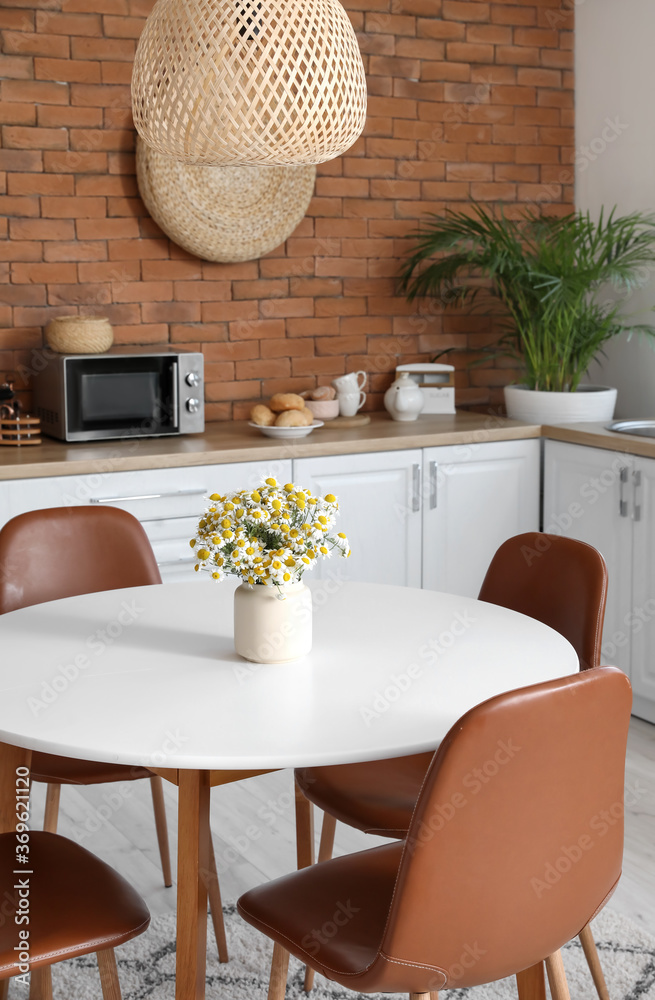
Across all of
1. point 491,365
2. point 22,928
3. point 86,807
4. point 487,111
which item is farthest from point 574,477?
point 22,928

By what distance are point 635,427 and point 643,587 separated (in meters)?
0.64

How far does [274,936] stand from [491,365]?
3.28 meters

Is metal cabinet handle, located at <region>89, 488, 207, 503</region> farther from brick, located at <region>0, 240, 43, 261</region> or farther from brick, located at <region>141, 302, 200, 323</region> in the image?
brick, located at <region>0, 240, 43, 261</region>

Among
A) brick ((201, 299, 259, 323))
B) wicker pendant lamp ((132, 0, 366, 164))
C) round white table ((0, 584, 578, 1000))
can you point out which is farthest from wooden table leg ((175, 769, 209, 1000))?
brick ((201, 299, 259, 323))

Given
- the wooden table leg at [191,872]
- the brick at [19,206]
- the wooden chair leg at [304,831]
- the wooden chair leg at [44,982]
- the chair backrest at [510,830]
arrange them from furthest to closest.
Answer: the brick at [19,206]
the wooden chair leg at [304,831]
the wooden chair leg at [44,982]
the wooden table leg at [191,872]
the chair backrest at [510,830]

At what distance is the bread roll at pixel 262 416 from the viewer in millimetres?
3590

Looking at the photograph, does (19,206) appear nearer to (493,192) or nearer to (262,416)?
(262,416)

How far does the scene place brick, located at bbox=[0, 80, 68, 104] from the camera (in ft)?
11.5

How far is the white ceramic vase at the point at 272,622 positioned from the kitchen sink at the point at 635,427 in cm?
215

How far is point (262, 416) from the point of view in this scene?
3.61 metres

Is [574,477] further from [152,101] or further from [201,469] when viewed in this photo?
[152,101]

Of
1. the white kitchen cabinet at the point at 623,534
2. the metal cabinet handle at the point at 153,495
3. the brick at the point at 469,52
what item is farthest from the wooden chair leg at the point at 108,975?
the brick at the point at 469,52

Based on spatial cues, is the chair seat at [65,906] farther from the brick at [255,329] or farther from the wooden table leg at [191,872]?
the brick at [255,329]

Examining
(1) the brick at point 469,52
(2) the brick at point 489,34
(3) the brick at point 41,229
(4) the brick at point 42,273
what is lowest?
(4) the brick at point 42,273
